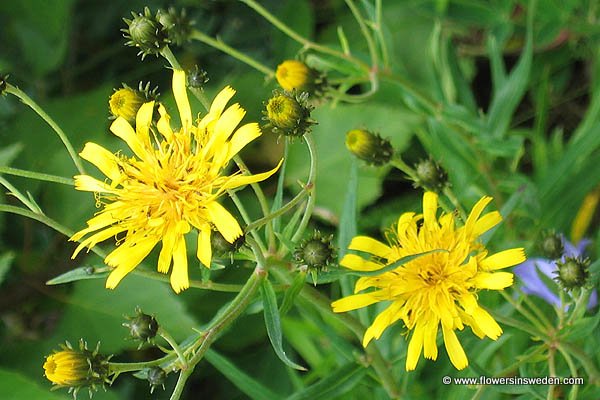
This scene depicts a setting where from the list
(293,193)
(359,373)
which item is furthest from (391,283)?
(293,193)

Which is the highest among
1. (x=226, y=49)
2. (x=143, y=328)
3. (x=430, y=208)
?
(x=226, y=49)

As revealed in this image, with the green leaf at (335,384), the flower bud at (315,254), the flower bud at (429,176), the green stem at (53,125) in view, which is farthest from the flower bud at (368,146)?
the green stem at (53,125)

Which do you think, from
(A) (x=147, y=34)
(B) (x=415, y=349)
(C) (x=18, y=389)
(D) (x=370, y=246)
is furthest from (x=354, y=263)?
(C) (x=18, y=389)

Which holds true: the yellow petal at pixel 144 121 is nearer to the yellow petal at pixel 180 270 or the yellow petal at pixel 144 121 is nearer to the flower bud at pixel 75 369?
the yellow petal at pixel 180 270

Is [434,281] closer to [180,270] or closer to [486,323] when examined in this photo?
[486,323]

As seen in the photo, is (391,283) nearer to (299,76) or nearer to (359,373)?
(359,373)

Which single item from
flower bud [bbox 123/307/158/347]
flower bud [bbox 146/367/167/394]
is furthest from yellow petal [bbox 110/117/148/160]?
flower bud [bbox 146/367/167/394]
